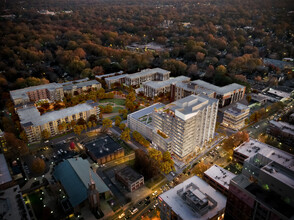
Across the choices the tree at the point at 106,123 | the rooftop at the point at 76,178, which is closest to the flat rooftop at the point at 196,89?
the tree at the point at 106,123

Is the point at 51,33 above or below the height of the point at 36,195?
above

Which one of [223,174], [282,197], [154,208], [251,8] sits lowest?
[154,208]

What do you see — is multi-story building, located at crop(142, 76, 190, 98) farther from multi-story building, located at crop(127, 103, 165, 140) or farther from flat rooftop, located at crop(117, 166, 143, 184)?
flat rooftop, located at crop(117, 166, 143, 184)

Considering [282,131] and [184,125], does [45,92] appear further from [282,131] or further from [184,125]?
[282,131]

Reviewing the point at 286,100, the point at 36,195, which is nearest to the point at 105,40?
the point at 286,100

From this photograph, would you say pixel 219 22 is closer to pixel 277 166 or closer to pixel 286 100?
pixel 286 100

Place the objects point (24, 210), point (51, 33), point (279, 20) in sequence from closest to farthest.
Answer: point (24, 210) < point (51, 33) < point (279, 20)

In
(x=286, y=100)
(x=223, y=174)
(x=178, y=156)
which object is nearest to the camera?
(x=223, y=174)
